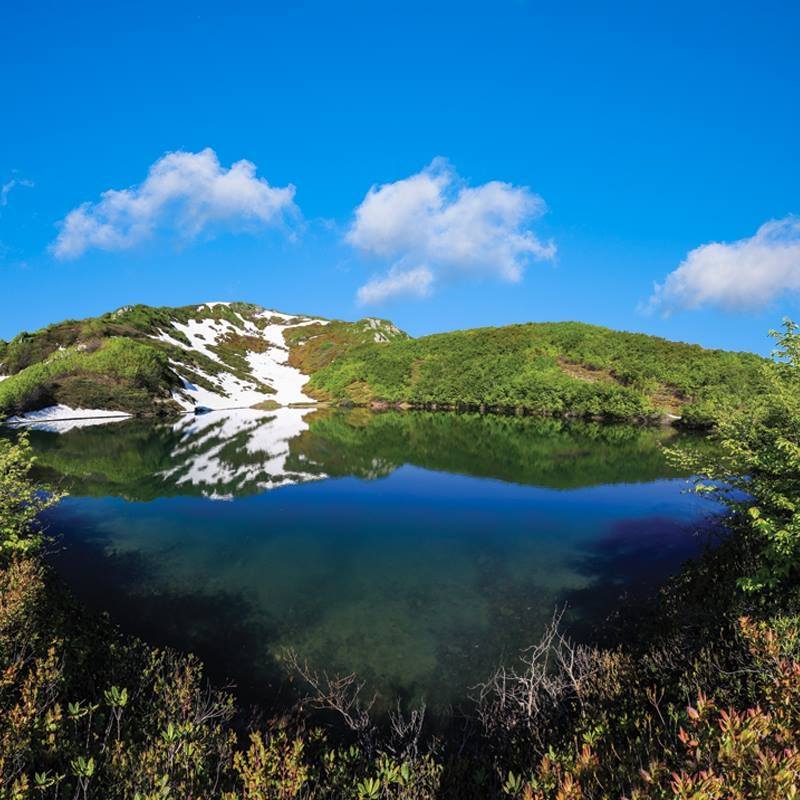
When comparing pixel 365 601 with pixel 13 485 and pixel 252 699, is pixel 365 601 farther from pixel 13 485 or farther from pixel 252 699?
pixel 13 485

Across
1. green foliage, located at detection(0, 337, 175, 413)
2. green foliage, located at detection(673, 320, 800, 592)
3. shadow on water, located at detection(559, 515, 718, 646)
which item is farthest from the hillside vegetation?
green foliage, located at detection(673, 320, 800, 592)

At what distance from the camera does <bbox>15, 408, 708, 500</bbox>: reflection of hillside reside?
1288 inches

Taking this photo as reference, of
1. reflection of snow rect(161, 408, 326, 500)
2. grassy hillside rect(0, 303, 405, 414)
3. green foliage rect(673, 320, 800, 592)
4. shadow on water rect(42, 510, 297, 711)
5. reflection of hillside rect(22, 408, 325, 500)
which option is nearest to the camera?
green foliage rect(673, 320, 800, 592)

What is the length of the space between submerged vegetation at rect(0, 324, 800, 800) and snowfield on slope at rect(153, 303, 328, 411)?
290ft

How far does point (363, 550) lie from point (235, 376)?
111 m

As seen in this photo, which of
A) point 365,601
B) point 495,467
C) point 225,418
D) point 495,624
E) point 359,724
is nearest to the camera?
point 359,724

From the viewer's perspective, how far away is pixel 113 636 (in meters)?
10.4

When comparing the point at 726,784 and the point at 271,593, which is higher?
the point at 726,784

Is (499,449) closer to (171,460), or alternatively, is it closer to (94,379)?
(171,460)

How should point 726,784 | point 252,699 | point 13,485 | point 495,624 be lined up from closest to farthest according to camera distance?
point 726,784
point 252,699
point 13,485
point 495,624

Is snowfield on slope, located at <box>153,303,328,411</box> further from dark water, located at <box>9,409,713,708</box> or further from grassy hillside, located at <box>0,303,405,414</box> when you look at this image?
dark water, located at <box>9,409,713,708</box>

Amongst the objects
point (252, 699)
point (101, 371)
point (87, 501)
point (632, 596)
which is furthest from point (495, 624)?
Result: point (101, 371)

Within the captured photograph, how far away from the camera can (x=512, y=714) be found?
8.48m

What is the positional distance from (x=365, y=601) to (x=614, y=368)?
9390 centimetres
